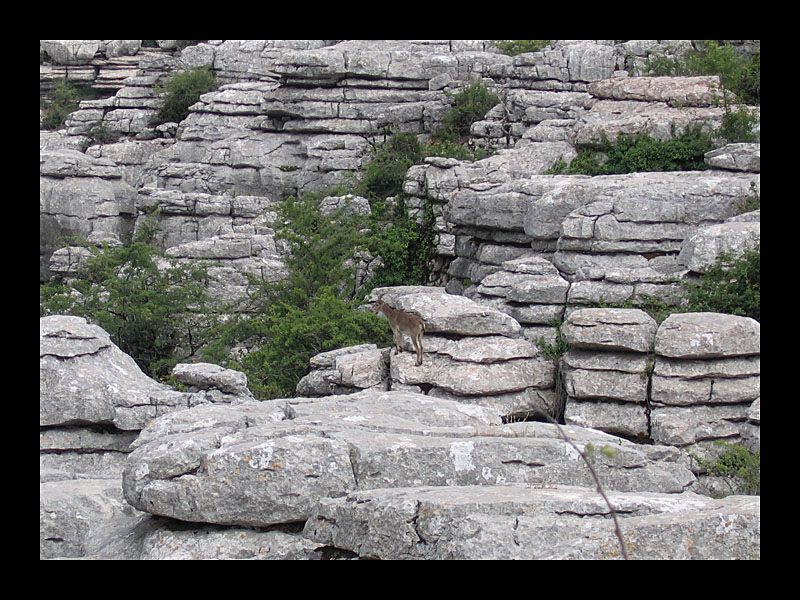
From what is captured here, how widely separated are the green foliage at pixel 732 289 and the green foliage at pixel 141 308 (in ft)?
29.2

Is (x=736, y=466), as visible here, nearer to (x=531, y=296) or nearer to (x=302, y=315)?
(x=531, y=296)

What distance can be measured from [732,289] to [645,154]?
8049 millimetres

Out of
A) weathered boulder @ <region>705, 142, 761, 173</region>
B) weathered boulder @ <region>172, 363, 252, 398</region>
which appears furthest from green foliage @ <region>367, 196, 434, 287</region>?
weathered boulder @ <region>172, 363, 252, 398</region>

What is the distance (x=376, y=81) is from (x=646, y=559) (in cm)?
2865

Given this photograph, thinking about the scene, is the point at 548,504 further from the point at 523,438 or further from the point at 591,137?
the point at 591,137

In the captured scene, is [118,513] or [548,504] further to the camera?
[118,513]

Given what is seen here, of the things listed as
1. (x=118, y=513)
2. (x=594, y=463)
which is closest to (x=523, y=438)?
(x=594, y=463)

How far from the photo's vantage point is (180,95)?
34219 millimetres

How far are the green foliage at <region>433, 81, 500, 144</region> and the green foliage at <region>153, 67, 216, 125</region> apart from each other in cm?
1152

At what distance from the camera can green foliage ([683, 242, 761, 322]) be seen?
1276 centimetres

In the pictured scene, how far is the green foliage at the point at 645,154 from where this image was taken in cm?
2016

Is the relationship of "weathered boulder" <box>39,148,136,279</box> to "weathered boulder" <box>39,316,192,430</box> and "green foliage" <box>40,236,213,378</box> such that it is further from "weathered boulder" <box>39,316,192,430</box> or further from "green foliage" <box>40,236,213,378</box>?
"weathered boulder" <box>39,316,192,430</box>

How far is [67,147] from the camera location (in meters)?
33.5

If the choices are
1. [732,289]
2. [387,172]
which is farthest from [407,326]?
[387,172]
